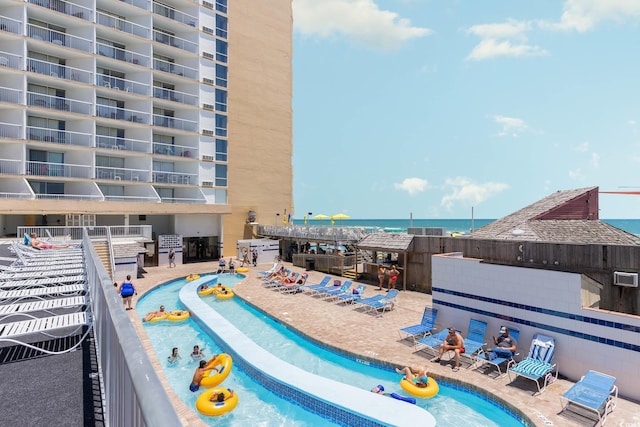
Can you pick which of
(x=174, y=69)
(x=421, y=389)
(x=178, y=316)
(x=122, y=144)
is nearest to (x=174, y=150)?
(x=122, y=144)

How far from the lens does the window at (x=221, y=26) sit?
36.7 metres

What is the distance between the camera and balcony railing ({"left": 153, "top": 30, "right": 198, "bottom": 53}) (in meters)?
33.5

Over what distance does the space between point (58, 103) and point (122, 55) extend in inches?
272

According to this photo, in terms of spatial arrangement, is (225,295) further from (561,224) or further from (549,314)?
(561,224)

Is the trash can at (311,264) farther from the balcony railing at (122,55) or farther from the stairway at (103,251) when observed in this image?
the balcony railing at (122,55)

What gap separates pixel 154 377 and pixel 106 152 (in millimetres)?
33139

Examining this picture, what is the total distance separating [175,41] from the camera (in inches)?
1359

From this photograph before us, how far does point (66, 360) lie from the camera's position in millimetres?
4469

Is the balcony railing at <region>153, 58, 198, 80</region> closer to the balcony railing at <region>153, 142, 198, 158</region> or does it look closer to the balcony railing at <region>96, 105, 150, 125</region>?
the balcony railing at <region>96, 105, 150, 125</region>

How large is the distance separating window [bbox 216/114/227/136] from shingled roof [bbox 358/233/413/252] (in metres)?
21.1

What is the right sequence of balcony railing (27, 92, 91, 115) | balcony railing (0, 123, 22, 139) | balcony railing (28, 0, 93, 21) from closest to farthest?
balcony railing (0, 123, 22, 139), balcony railing (27, 92, 91, 115), balcony railing (28, 0, 93, 21)

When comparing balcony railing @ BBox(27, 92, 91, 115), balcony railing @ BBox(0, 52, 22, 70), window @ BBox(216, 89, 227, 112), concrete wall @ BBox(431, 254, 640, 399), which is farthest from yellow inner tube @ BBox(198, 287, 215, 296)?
window @ BBox(216, 89, 227, 112)

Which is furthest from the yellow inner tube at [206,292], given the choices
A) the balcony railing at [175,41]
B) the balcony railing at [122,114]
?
the balcony railing at [175,41]

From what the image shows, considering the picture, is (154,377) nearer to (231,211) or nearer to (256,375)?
(256,375)
